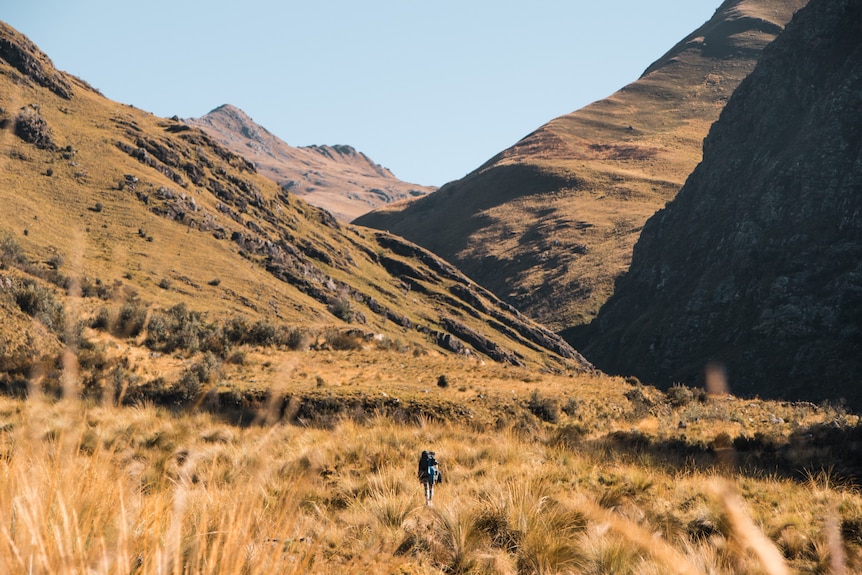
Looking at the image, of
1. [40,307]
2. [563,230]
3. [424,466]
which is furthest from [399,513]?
[563,230]

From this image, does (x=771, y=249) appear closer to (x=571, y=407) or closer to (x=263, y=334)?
(x=571, y=407)

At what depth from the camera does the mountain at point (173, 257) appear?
31.0 m

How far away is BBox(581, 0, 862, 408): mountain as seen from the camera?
215 ft

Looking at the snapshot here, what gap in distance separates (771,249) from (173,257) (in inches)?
3220

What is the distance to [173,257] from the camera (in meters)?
68.8

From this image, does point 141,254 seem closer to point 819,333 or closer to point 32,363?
point 32,363

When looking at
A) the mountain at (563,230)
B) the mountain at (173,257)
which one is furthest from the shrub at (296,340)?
the mountain at (563,230)

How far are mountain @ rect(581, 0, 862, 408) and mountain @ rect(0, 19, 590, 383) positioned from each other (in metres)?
21.6

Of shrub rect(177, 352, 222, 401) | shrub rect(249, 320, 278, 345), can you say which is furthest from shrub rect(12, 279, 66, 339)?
shrub rect(249, 320, 278, 345)

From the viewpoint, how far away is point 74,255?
5519cm

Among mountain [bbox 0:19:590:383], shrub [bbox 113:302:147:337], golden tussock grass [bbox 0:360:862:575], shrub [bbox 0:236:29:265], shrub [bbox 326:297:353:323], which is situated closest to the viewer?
golden tussock grass [bbox 0:360:862:575]

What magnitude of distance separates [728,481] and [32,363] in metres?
23.4

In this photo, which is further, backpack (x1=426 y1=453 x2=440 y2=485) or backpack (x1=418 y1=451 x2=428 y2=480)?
backpack (x1=418 y1=451 x2=428 y2=480)

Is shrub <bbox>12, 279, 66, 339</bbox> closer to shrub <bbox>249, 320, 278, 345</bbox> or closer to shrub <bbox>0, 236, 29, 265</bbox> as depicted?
shrub <bbox>249, 320, 278, 345</bbox>
